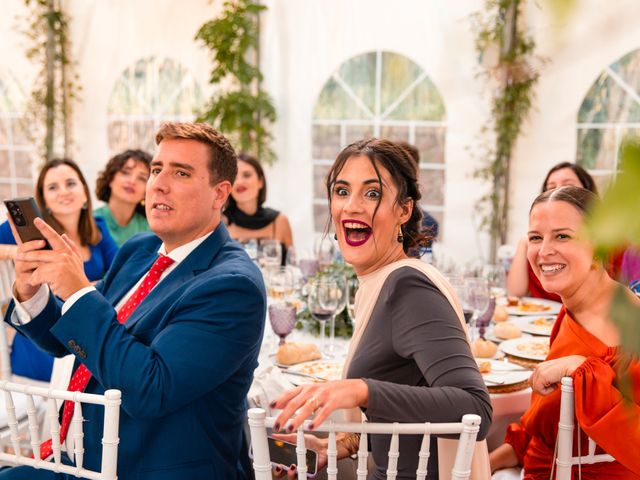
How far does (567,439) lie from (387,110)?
4.40 m

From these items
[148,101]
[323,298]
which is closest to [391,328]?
[323,298]

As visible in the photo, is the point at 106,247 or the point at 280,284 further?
the point at 106,247

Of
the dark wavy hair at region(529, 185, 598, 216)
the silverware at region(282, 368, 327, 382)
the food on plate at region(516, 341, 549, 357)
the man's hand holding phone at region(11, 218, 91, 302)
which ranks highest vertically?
the dark wavy hair at region(529, 185, 598, 216)

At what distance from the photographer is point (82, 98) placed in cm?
698

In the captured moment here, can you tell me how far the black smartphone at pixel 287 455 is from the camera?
1612 mm

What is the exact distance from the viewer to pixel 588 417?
162cm

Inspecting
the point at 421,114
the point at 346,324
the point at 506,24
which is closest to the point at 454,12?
the point at 506,24

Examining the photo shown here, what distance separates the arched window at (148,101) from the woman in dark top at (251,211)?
1.85m

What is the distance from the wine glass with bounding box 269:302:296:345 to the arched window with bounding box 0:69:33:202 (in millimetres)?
5652

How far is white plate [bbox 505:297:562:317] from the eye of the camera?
3.17 meters

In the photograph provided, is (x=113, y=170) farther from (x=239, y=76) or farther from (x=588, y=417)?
(x=588, y=417)

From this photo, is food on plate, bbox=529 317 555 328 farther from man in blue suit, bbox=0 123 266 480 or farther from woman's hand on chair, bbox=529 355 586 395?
man in blue suit, bbox=0 123 266 480

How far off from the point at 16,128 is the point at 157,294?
6310mm

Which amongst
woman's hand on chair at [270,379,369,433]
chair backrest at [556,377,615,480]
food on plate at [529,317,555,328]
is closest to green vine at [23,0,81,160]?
food on plate at [529,317,555,328]
